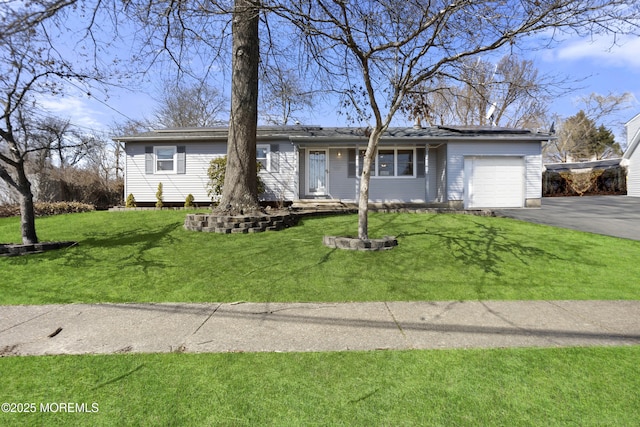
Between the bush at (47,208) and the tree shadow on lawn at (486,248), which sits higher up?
the bush at (47,208)

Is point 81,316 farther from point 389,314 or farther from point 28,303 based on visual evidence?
point 389,314

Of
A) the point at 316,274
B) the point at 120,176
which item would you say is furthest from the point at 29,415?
the point at 120,176

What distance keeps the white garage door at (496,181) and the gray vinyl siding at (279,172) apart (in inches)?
313

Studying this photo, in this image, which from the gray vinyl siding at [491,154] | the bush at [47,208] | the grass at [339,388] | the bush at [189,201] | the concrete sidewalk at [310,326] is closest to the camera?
the grass at [339,388]

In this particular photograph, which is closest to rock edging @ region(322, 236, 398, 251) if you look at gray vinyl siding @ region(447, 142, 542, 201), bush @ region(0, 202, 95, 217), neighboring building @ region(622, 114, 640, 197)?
gray vinyl siding @ region(447, 142, 542, 201)

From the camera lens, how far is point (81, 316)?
3.77 metres

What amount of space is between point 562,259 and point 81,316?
7697 mm

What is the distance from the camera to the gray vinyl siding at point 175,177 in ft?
49.5

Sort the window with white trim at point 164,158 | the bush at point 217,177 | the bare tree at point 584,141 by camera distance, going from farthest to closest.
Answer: the bare tree at point 584,141
the window with white trim at point 164,158
the bush at point 217,177

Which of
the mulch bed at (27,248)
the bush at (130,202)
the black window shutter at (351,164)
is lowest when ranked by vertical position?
the mulch bed at (27,248)

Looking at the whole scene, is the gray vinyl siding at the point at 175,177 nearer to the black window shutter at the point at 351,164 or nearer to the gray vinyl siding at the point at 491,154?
the black window shutter at the point at 351,164

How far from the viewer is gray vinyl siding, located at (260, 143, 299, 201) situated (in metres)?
14.9

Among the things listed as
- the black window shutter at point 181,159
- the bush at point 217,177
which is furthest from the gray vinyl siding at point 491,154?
the black window shutter at point 181,159

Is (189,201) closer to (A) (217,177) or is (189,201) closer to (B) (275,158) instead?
(A) (217,177)
